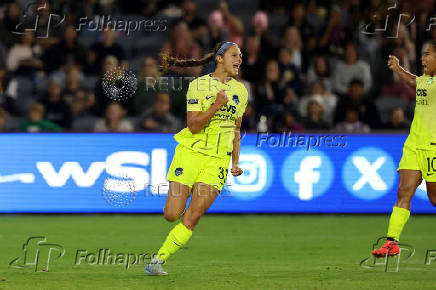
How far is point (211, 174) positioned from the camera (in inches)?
332

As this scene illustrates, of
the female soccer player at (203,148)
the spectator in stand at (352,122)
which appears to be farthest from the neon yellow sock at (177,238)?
the spectator in stand at (352,122)

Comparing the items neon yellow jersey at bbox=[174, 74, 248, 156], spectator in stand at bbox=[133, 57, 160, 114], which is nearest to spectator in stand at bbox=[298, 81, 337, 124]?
spectator in stand at bbox=[133, 57, 160, 114]

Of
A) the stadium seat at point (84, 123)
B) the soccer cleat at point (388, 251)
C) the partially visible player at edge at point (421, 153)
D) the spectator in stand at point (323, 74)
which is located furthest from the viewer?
the spectator in stand at point (323, 74)

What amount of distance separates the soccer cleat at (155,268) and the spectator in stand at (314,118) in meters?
6.98

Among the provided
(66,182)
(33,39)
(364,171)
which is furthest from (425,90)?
(33,39)

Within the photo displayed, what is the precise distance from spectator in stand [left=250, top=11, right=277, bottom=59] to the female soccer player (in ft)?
28.0

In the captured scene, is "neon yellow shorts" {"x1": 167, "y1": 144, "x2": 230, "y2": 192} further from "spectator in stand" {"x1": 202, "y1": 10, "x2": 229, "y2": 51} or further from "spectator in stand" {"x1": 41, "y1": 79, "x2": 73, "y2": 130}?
"spectator in stand" {"x1": 202, "y1": 10, "x2": 229, "y2": 51}

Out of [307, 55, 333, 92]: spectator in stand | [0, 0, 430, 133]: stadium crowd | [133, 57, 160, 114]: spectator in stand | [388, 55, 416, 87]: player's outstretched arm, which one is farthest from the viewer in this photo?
[307, 55, 333, 92]: spectator in stand

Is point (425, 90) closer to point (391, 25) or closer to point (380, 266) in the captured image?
point (380, 266)

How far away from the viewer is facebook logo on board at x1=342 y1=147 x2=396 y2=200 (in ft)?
46.6

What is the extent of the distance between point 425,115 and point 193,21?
886cm

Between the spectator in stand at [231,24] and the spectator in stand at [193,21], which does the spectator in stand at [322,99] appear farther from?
the spectator in stand at [193,21]

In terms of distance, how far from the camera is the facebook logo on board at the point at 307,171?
558 inches

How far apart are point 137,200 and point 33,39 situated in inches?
183
